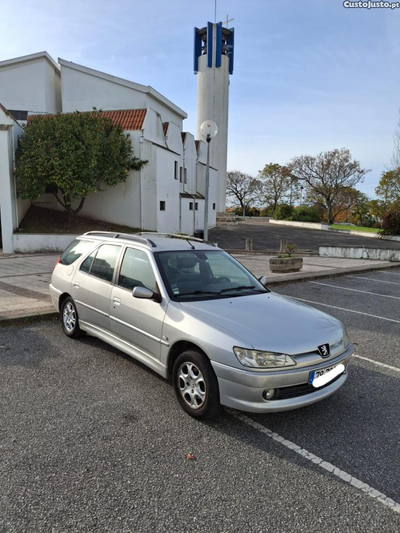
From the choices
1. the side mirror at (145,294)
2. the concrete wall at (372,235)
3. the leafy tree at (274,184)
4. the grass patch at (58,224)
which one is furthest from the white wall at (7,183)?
the leafy tree at (274,184)

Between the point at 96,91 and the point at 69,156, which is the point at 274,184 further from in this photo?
the point at 69,156

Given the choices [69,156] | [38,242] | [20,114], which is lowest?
[38,242]

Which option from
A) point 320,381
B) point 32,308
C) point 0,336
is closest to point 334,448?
point 320,381

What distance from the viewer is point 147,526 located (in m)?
2.18

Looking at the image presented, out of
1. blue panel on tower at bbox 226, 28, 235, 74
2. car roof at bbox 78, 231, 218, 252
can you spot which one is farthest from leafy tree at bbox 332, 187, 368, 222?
car roof at bbox 78, 231, 218, 252

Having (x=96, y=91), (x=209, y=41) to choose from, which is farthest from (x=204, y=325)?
(x=209, y=41)

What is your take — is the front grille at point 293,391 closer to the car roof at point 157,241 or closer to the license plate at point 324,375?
the license plate at point 324,375

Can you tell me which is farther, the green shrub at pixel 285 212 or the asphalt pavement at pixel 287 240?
the green shrub at pixel 285 212

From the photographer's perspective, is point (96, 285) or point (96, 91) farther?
point (96, 91)

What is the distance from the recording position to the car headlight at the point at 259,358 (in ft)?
9.93

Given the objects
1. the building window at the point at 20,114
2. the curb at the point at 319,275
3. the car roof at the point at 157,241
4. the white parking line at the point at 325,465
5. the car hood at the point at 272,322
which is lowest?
the white parking line at the point at 325,465

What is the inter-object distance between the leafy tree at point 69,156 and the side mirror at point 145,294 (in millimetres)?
15797

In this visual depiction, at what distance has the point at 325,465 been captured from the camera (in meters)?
2.79

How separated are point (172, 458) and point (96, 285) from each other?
256 cm
